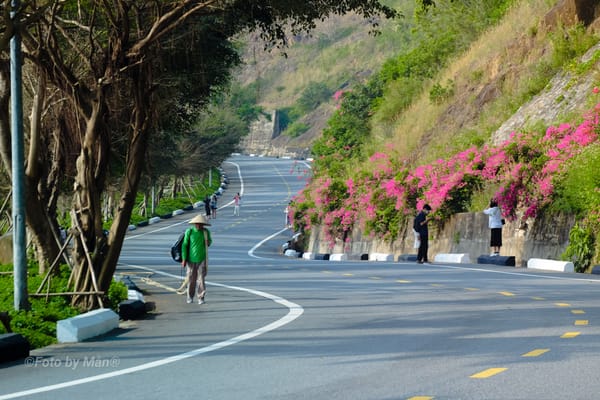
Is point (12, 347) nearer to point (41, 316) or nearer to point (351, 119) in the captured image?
point (41, 316)

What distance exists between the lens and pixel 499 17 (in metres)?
56.0

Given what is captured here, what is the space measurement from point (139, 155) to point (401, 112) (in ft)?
133

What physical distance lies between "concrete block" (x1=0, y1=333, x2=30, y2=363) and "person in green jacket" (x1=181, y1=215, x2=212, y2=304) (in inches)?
267

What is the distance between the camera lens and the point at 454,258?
106ft

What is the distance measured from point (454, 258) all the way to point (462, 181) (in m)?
3.06

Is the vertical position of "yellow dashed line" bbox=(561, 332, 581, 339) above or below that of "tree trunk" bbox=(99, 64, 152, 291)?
below

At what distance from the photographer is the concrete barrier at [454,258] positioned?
3177cm

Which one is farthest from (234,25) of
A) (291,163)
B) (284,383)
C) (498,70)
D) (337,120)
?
(291,163)

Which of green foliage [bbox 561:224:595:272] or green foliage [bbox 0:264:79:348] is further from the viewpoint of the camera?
green foliage [bbox 561:224:595:272]

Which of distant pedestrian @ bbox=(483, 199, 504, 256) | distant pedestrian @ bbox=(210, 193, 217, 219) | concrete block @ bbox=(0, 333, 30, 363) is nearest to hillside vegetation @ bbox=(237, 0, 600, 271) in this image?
distant pedestrian @ bbox=(483, 199, 504, 256)

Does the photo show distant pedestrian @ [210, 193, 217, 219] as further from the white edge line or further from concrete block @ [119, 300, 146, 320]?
concrete block @ [119, 300, 146, 320]

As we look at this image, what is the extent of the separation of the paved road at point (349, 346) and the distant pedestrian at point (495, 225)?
5.95 metres

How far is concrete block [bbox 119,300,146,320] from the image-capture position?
52.9ft

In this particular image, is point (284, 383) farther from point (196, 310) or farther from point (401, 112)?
point (401, 112)
